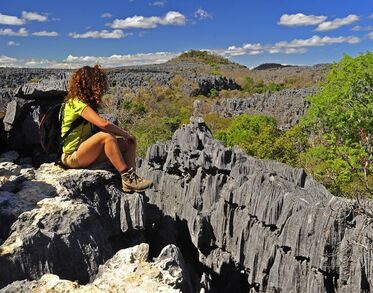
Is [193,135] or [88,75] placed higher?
[88,75]

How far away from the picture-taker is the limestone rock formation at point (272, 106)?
44.4 meters

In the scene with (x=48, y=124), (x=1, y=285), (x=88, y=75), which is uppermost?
(x=88, y=75)

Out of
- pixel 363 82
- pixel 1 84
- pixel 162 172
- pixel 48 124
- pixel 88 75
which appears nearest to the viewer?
pixel 88 75

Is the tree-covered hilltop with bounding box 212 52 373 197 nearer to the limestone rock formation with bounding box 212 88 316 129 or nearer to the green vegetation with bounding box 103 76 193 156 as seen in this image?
the green vegetation with bounding box 103 76 193 156

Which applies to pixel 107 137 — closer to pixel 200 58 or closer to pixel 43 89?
pixel 43 89

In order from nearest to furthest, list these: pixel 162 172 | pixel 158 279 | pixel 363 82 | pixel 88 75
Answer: pixel 158 279 < pixel 88 75 < pixel 162 172 < pixel 363 82

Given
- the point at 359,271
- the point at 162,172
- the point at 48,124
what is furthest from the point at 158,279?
the point at 162,172

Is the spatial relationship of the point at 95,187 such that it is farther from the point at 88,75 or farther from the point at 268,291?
the point at 268,291

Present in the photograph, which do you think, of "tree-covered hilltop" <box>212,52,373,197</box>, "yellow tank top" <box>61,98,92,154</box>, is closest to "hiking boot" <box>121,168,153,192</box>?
"yellow tank top" <box>61,98,92,154</box>

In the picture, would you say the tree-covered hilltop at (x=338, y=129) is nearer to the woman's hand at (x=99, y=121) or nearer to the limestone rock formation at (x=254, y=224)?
the limestone rock formation at (x=254, y=224)

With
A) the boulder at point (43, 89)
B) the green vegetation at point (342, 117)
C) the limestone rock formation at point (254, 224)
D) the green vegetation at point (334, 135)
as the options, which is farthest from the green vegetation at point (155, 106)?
the boulder at point (43, 89)

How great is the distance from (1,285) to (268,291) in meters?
3.76

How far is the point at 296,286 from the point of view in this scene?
6.02m

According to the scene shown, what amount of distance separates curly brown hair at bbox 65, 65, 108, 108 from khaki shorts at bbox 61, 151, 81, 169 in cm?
69
